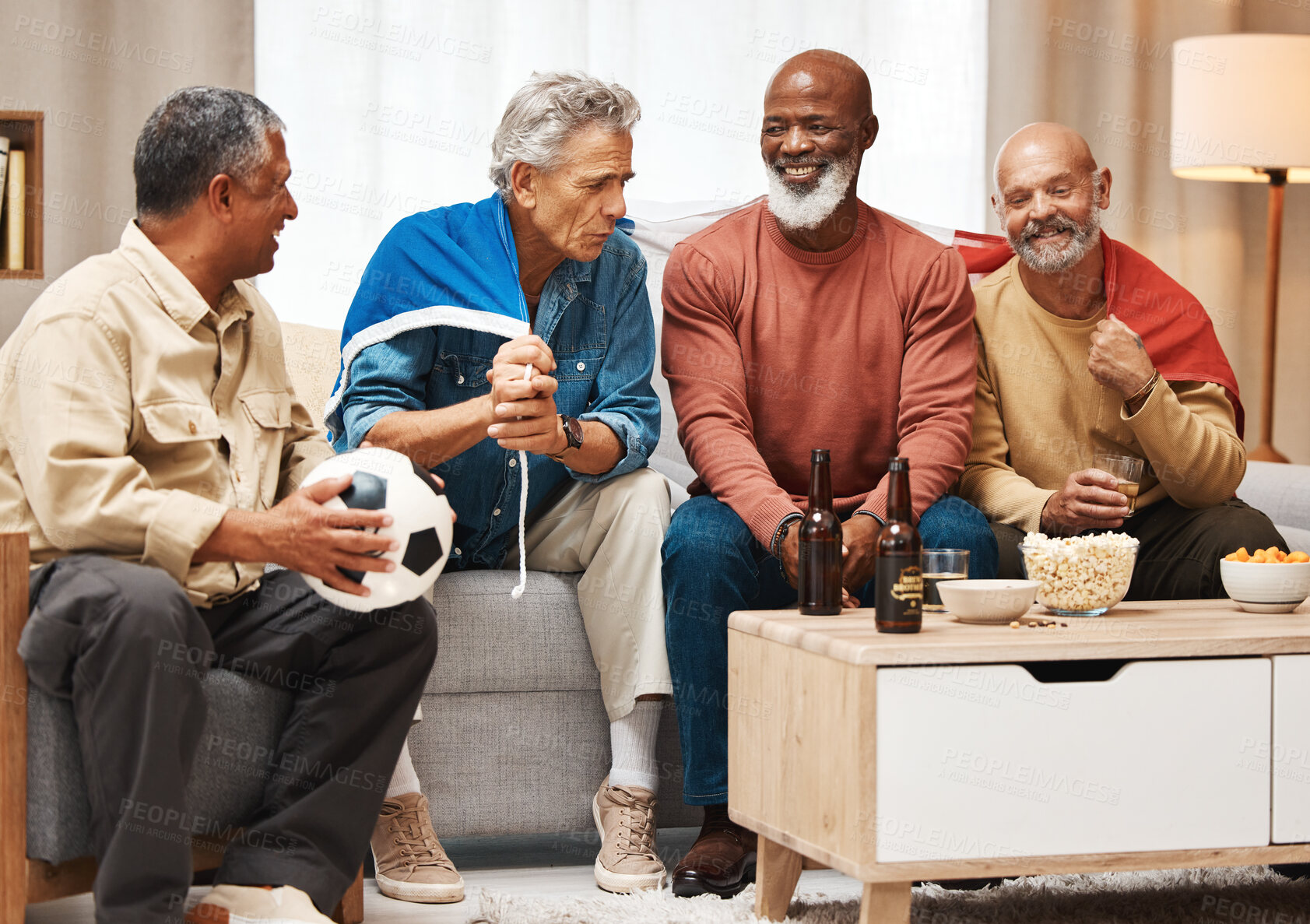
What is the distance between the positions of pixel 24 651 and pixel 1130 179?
11.3 ft

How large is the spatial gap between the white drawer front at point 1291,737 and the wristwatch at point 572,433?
98cm

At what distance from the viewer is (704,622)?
76.9 inches

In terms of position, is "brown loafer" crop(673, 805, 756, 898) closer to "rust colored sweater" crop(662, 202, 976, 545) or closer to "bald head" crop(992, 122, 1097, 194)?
"rust colored sweater" crop(662, 202, 976, 545)

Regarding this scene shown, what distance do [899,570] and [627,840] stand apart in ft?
2.16

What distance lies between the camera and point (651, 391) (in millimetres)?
2205

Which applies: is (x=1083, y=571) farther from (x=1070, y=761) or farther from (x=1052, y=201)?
(x=1052, y=201)

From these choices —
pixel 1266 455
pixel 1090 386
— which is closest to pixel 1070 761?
pixel 1090 386

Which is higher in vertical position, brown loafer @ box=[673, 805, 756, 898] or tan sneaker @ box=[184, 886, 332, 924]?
tan sneaker @ box=[184, 886, 332, 924]

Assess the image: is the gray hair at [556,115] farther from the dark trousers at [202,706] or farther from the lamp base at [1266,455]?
the lamp base at [1266,455]

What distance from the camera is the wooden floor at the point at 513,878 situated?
1.80 metres

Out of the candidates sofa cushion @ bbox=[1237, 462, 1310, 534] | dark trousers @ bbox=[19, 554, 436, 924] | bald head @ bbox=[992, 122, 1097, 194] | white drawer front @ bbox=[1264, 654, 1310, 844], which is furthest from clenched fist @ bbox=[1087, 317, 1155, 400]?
dark trousers @ bbox=[19, 554, 436, 924]

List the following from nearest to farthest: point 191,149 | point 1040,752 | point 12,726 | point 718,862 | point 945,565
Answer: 1. point 12,726
2. point 1040,752
3. point 191,149
4. point 945,565
5. point 718,862

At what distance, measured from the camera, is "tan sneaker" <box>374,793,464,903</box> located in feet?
6.10

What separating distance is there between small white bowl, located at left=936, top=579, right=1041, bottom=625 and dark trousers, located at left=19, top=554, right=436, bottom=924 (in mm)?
654
